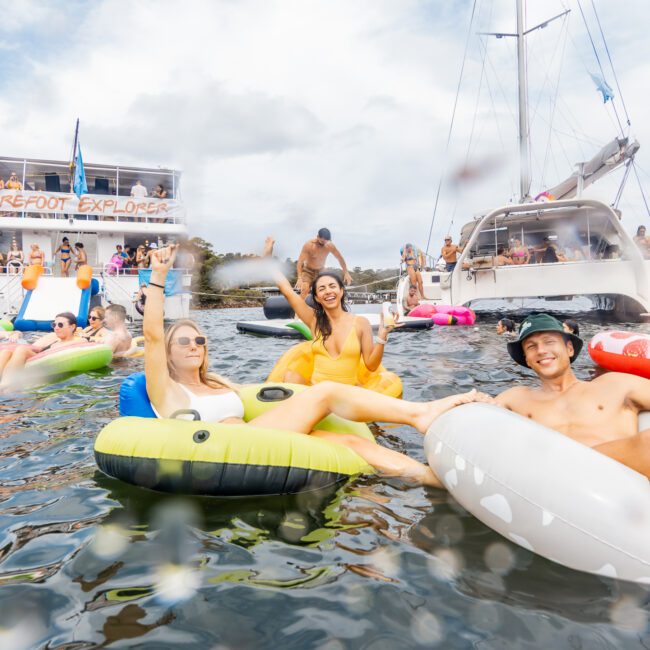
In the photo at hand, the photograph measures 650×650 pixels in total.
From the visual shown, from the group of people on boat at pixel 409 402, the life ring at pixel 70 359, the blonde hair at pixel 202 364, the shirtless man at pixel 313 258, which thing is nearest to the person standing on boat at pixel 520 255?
the shirtless man at pixel 313 258

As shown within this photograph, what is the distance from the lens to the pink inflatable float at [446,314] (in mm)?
12141

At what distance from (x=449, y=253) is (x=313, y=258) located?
784 centimetres

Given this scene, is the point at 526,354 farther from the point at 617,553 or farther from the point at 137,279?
the point at 137,279

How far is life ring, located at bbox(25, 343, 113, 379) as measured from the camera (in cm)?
637

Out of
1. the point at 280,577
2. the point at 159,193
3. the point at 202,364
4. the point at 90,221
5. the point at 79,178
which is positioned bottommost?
the point at 280,577

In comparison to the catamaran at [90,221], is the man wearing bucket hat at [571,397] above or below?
below

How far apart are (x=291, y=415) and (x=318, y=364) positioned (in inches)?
58.5

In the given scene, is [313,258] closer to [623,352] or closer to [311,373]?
[311,373]

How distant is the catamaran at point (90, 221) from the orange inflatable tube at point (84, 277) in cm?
408

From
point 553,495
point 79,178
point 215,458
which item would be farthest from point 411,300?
point 79,178

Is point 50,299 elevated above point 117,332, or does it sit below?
above

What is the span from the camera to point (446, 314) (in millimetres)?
12188

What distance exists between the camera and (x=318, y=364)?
4.64 m

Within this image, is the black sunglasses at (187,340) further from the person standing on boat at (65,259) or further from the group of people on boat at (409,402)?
the person standing on boat at (65,259)
